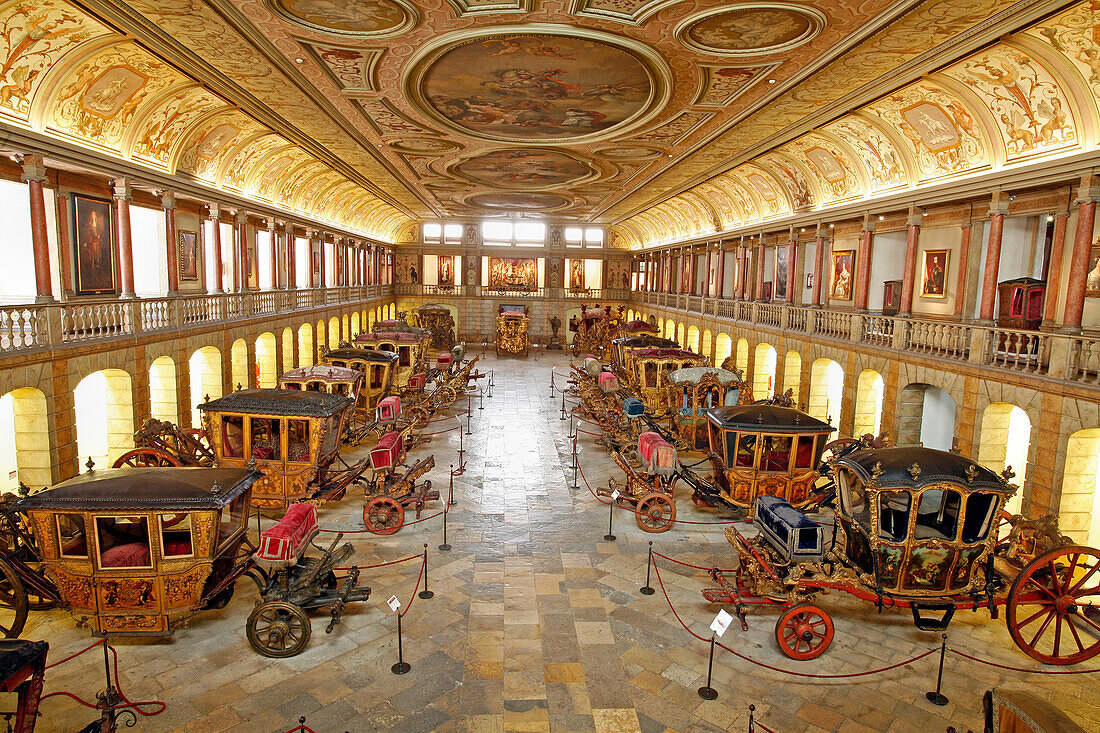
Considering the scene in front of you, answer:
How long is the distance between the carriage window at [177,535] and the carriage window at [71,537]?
32.7 inches

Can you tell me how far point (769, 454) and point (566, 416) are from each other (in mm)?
10096

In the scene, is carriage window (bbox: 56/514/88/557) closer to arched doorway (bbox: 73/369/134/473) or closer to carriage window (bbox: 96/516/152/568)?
carriage window (bbox: 96/516/152/568)

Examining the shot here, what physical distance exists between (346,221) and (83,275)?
69.8ft

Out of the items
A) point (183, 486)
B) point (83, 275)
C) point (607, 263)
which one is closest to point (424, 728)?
point (183, 486)

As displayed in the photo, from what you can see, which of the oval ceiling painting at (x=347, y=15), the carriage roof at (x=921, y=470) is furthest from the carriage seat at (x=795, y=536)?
the oval ceiling painting at (x=347, y=15)

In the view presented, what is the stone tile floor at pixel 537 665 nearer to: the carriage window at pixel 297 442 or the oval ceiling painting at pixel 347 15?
the carriage window at pixel 297 442

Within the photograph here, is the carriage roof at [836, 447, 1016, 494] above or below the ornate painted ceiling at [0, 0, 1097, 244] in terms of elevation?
below

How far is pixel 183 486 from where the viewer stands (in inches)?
294

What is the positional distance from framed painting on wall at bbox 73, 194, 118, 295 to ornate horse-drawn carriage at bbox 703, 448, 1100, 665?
49.2 feet

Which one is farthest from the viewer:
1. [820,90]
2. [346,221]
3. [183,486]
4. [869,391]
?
[346,221]

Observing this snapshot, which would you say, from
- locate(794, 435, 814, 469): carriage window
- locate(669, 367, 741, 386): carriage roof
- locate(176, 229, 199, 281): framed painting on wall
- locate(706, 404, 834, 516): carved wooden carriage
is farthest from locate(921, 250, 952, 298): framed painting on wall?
locate(176, 229, 199, 281): framed painting on wall

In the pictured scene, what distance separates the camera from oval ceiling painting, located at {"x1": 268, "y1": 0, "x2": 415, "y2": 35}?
31.5ft

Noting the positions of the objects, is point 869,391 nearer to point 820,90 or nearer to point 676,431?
point 676,431

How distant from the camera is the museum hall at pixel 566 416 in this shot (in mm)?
7246
